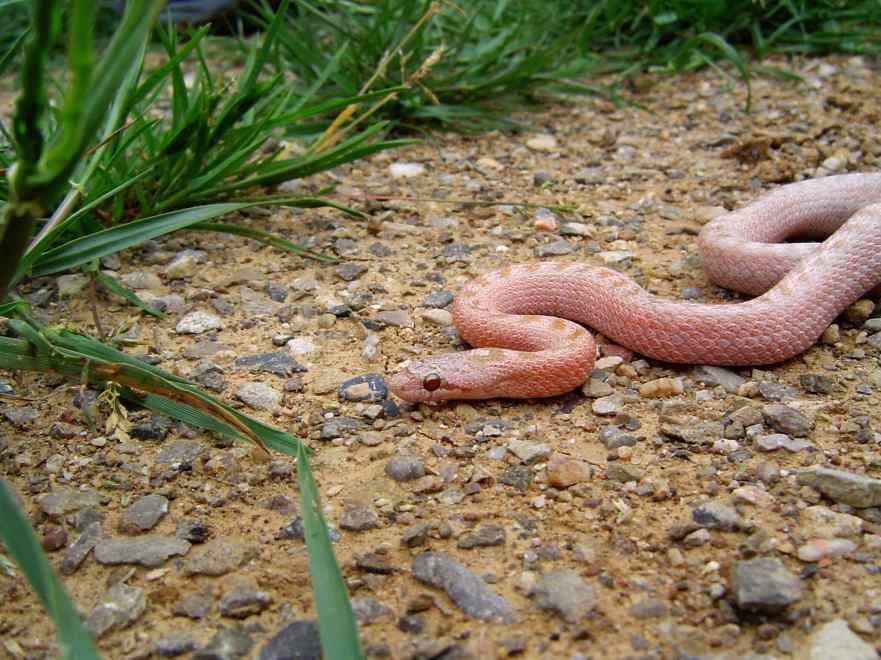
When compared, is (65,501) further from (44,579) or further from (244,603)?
(44,579)

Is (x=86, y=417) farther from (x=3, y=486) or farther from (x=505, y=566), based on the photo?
(x=505, y=566)

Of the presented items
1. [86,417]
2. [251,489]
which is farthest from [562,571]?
[86,417]

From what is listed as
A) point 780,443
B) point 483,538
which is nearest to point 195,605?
point 483,538

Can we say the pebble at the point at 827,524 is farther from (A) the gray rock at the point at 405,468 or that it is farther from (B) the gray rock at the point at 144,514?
(B) the gray rock at the point at 144,514

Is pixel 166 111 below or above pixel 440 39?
below

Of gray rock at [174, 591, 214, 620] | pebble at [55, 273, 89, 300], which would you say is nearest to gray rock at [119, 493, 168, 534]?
gray rock at [174, 591, 214, 620]

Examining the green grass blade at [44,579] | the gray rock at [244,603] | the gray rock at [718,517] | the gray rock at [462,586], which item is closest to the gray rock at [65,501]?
the gray rock at [244,603]
